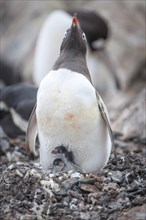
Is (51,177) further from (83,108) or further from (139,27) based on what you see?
(139,27)

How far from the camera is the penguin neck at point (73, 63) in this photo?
529cm

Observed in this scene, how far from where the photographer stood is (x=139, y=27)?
40.3 ft

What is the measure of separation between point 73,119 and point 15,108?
252 cm

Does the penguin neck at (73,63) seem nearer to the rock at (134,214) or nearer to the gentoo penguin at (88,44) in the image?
the rock at (134,214)

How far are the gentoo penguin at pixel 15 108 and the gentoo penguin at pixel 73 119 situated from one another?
6.99 ft

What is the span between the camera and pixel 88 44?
12062mm

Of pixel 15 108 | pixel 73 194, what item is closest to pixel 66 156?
pixel 73 194

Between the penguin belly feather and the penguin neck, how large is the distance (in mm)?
86

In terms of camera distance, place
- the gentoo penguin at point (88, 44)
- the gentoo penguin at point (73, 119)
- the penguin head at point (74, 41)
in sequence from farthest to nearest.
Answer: the gentoo penguin at point (88, 44)
the penguin head at point (74, 41)
the gentoo penguin at point (73, 119)

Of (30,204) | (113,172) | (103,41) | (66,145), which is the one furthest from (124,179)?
(103,41)

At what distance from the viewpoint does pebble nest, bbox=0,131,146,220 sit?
4430mm

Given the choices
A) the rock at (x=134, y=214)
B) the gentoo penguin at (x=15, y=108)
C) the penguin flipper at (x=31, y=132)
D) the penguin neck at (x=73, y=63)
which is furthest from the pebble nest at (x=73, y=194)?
the gentoo penguin at (x=15, y=108)

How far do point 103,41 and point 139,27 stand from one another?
701mm

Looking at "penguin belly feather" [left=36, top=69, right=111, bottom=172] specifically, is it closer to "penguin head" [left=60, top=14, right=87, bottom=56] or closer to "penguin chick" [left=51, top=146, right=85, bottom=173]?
"penguin chick" [left=51, top=146, right=85, bottom=173]
